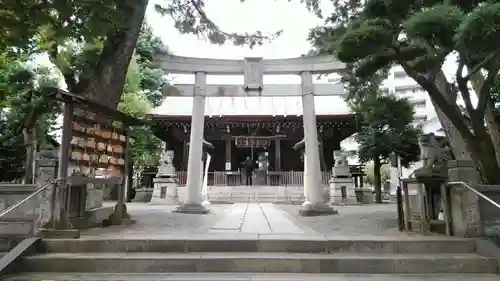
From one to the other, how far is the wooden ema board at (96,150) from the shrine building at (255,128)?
10792 millimetres

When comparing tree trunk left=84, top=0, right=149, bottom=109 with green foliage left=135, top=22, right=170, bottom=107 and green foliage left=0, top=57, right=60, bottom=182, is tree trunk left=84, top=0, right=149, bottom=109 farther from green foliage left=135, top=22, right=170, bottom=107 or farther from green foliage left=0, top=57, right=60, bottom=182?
green foliage left=135, top=22, right=170, bottom=107

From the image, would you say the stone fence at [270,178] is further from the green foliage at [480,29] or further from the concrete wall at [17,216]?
the green foliage at [480,29]

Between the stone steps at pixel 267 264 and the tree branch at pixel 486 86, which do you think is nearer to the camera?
the stone steps at pixel 267 264

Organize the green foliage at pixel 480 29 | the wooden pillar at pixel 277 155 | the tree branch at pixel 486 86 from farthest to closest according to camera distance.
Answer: the wooden pillar at pixel 277 155, the tree branch at pixel 486 86, the green foliage at pixel 480 29

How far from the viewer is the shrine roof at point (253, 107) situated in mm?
18906

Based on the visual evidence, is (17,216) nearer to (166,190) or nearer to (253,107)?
(166,190)

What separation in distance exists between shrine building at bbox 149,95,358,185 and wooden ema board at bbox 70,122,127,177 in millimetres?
10792

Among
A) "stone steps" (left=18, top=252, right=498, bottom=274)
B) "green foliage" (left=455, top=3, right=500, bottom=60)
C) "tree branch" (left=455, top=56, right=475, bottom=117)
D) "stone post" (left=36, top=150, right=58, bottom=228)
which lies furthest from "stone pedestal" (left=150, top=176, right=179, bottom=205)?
"green foliage" (left=455, top=3, right=500, bottom=60)

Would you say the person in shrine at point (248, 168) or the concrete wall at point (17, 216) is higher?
the person in shrine at point (248, 168)

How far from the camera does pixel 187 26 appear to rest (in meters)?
9.55

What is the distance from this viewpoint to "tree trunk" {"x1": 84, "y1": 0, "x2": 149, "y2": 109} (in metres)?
7.00

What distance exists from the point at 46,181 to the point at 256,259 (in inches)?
142

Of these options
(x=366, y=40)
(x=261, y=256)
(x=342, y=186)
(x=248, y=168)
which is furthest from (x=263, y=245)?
(x=248, y=168)

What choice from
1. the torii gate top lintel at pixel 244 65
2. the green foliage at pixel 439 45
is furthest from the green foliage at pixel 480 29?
the torii gate top lintel at pixel 244 65
